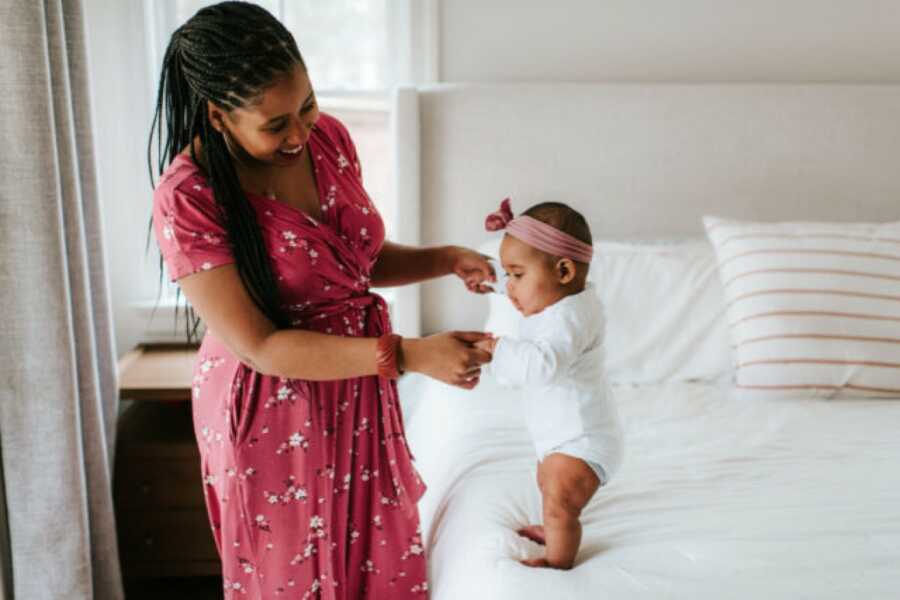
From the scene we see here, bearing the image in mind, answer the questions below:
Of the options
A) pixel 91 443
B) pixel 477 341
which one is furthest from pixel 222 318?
pixel 91 443

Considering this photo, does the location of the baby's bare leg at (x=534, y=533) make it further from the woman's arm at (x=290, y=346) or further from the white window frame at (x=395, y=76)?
the white window frame at (x=395, y=76)

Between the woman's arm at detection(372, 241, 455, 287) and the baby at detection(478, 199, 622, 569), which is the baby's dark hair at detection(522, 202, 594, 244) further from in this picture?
the woman's arm at detection(372, 241, 455, 287)

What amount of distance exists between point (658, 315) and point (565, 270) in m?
0.92

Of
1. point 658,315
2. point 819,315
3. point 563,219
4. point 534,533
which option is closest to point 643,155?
point 658,315

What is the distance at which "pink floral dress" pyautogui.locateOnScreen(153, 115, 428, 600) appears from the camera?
1.17 metres

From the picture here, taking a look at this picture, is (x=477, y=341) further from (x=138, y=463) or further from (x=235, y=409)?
(x=138, y=463)

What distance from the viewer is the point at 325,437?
3.97 feet

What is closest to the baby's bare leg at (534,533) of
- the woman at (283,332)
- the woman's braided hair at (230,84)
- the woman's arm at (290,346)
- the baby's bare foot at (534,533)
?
the baby's bare foot at (534,533)

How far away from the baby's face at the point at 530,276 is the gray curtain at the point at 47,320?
1.00 meters

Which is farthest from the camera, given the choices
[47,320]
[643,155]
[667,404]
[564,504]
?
[643,155]

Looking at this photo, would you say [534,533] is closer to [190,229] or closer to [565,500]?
[565,500]

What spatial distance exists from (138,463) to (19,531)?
0.39 metres

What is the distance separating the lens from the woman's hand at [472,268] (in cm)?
140

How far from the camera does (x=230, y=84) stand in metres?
1.08
